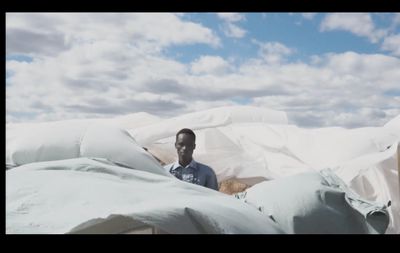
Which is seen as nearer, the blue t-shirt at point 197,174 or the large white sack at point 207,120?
the blue t-shirt at point 197,174

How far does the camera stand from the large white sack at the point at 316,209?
61.4 inches

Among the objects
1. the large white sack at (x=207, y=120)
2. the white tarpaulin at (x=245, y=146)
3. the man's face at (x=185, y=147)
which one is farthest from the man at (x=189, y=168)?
the large white sack at (x=207, y=120)

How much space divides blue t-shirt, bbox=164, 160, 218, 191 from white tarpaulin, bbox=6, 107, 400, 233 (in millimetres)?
230

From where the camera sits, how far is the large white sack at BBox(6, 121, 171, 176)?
2070 millimetres

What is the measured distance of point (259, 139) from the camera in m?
2.91

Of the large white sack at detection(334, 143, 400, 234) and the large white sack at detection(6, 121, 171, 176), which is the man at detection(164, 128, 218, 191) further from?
the large white sack at detection(334, 143, 400, 234)

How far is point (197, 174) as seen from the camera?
7.63 feet

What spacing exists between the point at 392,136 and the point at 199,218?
1793 mm

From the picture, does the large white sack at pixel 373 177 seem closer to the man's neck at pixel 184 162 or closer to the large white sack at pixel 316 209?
the man's neck at pixel 184 162

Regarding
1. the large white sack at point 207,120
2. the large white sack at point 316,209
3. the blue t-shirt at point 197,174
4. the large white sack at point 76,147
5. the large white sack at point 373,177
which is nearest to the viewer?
the large white sack at point 316,209

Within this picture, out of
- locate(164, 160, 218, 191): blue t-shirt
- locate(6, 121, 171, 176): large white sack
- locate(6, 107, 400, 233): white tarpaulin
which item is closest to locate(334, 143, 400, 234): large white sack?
locate(6, 107, 400, 233): white tarpaulin

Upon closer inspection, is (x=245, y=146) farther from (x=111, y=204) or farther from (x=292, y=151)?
(x=111, y=204)
